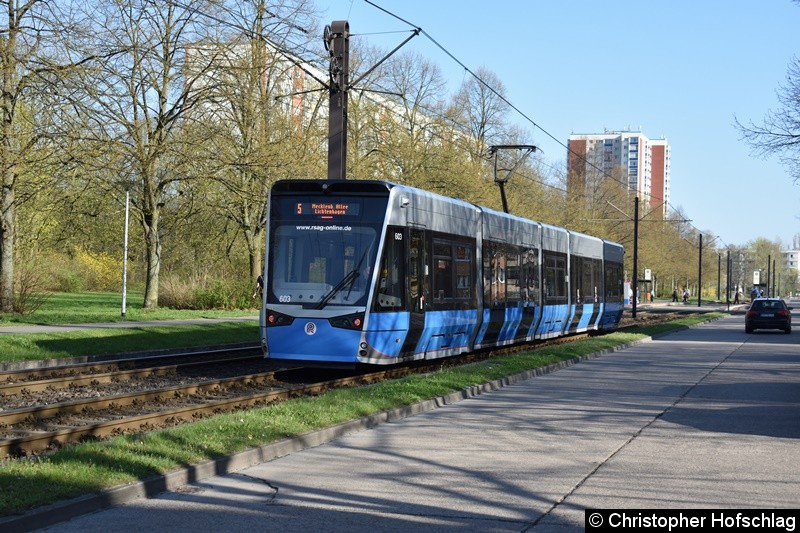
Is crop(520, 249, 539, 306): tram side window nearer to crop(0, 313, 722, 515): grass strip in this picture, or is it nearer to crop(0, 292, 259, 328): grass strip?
crop(0, 313, 722, 515): grass strip

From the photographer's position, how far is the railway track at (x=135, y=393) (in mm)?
12047

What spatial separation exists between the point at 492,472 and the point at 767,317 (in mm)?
36984

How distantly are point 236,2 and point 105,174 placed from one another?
23.2 feet

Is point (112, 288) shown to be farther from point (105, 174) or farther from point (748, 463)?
point (748, 463)

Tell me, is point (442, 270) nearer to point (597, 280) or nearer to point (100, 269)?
point (597, 280)

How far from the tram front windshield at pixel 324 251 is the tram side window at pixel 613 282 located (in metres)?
21.8

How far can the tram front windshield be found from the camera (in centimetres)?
1759

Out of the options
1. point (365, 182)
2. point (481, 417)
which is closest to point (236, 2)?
point (365, 182)

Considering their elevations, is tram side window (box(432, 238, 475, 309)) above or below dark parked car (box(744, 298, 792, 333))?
above

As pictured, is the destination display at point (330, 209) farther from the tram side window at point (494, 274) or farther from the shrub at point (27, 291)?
the shrub at point (27, 291)

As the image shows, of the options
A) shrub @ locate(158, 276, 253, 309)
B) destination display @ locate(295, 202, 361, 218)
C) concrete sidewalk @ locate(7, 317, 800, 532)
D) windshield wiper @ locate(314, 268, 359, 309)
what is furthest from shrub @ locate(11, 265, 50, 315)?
concrete sidewalk @ locate(7, 317, 800, 532)

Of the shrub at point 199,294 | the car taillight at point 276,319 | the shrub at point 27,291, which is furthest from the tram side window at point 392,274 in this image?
the shrub at point 199,294

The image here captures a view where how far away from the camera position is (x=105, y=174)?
3475 cm

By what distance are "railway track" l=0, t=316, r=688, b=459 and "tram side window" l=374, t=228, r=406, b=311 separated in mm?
1612
